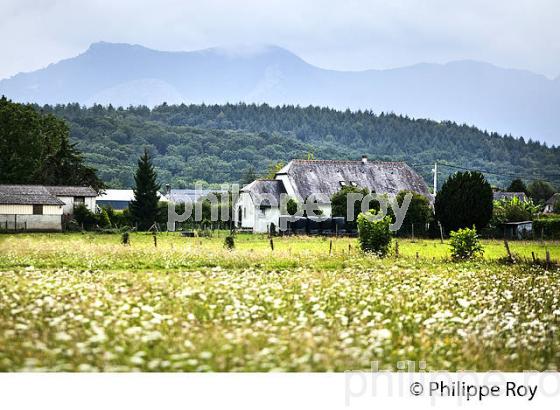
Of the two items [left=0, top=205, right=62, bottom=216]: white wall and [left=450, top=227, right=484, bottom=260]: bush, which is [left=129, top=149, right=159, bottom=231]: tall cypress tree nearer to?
[left=0, top=205, right=62, bottom=216]: white wall

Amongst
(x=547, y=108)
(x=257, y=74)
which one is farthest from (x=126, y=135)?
(x=547, y=108)

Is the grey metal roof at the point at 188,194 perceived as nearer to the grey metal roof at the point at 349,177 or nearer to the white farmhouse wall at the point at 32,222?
the grey metal roof at the point at 349,177

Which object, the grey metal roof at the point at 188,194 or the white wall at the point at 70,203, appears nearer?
the white wall at the point at 70,203

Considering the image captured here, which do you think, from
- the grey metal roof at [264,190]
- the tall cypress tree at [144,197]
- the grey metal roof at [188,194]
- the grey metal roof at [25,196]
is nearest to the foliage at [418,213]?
the grey metal roof at [264,190]

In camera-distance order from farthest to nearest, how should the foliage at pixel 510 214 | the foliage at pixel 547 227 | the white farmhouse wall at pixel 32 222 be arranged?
the foliage at pixel 510 214
the foliage at pixel 547 227
the white farmhouse wall at pixel 32 222

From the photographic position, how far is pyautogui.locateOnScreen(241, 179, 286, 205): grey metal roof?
4656 cm

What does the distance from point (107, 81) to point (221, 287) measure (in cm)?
526

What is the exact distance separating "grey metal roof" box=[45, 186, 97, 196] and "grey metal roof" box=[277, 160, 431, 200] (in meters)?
11.7

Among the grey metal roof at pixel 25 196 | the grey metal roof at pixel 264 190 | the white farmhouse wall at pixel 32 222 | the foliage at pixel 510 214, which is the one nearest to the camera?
the white farmhouse wall at pixel 32 222

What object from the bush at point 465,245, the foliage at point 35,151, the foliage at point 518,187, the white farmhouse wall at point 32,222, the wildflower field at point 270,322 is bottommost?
the wildflower field at point 270,322

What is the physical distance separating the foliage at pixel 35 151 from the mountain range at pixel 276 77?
10.6 metres

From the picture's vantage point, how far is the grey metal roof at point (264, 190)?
153 ft
